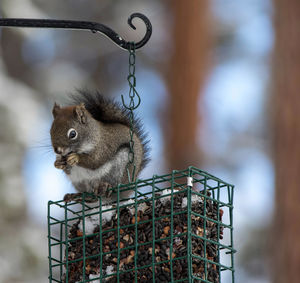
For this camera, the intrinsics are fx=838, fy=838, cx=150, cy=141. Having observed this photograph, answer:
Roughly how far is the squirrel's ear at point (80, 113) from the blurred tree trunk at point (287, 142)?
9.85 ft

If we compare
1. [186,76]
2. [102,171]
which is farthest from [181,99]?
[102,171]

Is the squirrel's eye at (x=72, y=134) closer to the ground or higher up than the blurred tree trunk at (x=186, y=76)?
closer to the ground

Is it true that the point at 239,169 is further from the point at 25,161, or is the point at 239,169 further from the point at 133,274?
the point at 133,274

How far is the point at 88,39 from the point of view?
914cm

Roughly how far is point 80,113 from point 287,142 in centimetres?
321

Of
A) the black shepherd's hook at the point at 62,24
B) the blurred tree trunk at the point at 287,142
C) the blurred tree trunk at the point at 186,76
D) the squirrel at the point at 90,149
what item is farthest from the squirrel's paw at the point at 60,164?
the blurred tree trunk at the point at 287,142

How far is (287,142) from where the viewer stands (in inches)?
275

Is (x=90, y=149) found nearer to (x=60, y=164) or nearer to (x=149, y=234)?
(x=60, y=164)

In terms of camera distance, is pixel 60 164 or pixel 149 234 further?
pixel 60 164

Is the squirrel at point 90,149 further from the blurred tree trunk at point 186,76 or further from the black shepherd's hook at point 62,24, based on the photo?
the blurred tree trunk at point 186,76

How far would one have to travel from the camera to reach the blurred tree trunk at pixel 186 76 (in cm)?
703

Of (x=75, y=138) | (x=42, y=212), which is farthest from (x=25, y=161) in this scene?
(x=75, y=138)

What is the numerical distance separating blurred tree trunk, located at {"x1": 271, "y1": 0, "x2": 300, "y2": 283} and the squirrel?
8.67ft

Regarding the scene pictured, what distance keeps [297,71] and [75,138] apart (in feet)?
11.3
